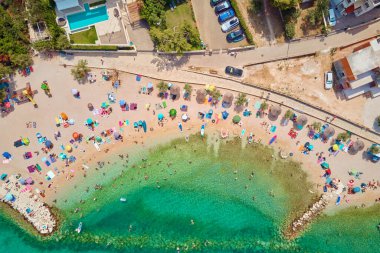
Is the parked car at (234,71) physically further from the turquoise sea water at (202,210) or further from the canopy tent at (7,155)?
the canopy tent at (7,155)

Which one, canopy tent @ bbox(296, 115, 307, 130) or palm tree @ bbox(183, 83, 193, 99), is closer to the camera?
canopy tent @ bbox(296, 115, 307, 130)

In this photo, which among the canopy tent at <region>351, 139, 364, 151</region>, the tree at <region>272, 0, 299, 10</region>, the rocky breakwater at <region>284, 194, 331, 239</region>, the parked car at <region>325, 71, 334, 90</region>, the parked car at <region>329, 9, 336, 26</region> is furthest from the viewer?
the rocky breakwater at <region>284, 194, 331, 239</region>

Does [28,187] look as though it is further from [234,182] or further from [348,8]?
[348,8]

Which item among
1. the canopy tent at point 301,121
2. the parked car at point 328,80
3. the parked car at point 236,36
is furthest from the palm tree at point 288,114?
the parked car at point 236,36

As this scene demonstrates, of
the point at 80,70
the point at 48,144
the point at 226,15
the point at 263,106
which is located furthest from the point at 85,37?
the point at 263,106

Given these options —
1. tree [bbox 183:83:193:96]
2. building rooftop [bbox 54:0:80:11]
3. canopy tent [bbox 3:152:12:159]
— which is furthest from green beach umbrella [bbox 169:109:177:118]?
canopy tent [bbox 3:152:12:159]

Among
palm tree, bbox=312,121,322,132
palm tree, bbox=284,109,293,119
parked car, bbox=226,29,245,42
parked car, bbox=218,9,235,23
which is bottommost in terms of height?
palm tree, bbox=312,121,322,132

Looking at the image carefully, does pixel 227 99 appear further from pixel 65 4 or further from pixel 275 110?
pixel 65 4

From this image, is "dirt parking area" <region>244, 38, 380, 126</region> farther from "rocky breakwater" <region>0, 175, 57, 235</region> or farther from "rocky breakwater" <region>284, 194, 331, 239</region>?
"rocky breakwater" <region>0, 175, 57, 235</region>
